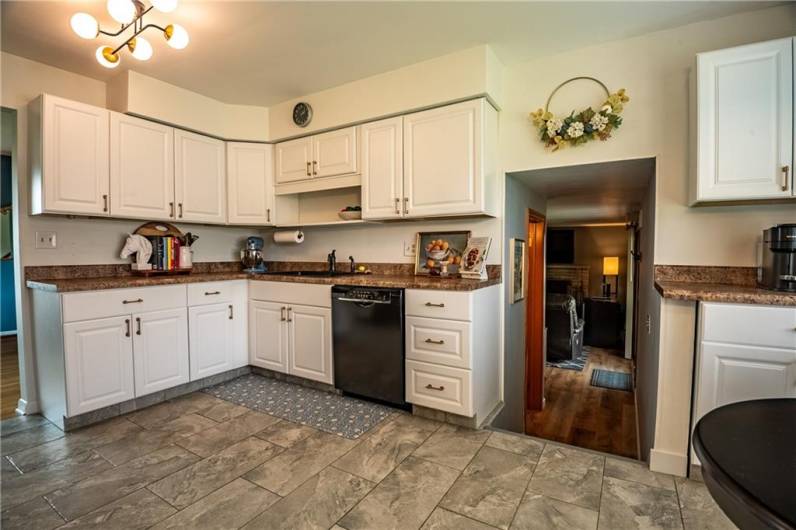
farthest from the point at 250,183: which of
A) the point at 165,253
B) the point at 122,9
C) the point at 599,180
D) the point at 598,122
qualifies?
the point at 599,180

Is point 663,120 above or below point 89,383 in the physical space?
above

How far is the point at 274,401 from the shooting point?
281 cm

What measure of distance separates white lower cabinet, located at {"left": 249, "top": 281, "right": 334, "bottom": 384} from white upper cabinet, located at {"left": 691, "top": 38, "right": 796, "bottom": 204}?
242 centimetres

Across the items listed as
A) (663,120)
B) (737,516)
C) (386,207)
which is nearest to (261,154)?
(386,207)

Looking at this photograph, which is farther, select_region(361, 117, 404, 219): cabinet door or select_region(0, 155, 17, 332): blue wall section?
select_region(0, 155, 17, 332): blue wall section

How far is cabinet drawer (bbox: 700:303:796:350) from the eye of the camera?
64.0 inches

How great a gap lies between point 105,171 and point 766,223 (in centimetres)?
416

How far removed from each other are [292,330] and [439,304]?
1329 mm

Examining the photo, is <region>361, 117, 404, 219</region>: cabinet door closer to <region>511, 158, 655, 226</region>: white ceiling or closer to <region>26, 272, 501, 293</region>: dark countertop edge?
<region>26, 272, 501, 293</region>: dark countertop edge

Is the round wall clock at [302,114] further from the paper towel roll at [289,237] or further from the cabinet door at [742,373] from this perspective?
the cabinet door at [742,373]

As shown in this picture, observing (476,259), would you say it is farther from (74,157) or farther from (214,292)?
(74,157)

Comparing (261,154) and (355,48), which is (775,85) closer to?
(355,48)

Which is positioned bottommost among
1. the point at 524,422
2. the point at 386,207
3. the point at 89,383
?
the point at 524,422

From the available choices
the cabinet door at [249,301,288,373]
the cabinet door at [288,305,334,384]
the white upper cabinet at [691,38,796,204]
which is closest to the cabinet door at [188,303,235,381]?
the cabinet door at [249,301,288,373]
